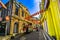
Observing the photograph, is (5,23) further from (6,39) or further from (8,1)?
(6,39)

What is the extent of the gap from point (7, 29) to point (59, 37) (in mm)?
9675

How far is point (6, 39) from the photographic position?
9.46 m

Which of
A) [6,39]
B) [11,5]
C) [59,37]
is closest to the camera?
[59,37]

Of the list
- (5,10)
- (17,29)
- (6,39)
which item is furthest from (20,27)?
(6,39)

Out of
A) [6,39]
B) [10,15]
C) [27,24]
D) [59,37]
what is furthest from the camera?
[27,24]

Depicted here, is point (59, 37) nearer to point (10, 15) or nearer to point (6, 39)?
point (6, 39)

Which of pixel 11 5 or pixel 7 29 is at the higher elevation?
pixel 11 5

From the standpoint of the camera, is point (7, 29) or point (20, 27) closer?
point (7, 29)

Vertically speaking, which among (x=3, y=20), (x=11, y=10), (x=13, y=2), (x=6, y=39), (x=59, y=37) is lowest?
(x=6, y=39)

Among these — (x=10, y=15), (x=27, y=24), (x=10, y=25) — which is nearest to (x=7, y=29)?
(x=10, y=25)

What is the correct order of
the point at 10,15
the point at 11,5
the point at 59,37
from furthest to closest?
the point at 11,5 < the point at 10,15 < the point at 59,37

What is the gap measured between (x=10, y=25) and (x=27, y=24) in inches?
224

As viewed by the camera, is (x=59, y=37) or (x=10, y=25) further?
(x=10, y=25)

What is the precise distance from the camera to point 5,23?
13133 millimetres
